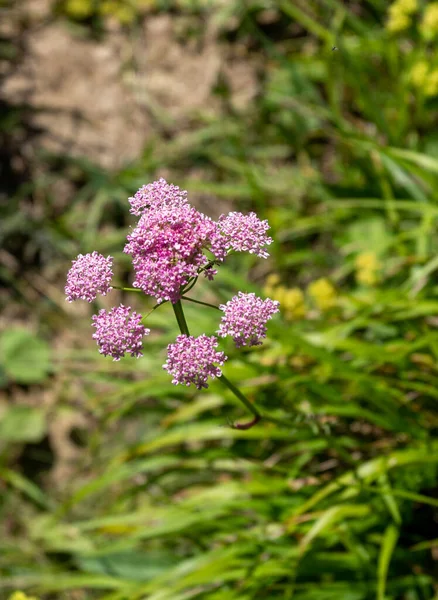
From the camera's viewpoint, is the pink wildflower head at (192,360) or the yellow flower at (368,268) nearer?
the pink wildflower head at (192,360)

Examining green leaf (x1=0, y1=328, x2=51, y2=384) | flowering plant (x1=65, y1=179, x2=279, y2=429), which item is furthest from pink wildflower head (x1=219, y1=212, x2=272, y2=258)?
green leaf (x1=0, y1=328, x2=51, y2=384)

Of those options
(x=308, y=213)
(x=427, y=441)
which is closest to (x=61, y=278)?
(x=308, y=213)

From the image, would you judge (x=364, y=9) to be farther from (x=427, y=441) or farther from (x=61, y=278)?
(x=427, y=441)

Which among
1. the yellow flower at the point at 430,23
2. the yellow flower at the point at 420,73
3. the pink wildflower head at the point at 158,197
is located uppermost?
the yellow flower at the point at 430,23

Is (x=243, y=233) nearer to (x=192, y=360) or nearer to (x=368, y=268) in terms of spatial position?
(x=192, y=360)

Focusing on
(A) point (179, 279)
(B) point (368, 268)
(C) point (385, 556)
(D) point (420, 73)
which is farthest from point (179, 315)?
(D) point (420, 73)

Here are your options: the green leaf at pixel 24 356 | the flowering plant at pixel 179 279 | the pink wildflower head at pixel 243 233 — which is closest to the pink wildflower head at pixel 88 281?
A: the flowering plant at pixel 179 279

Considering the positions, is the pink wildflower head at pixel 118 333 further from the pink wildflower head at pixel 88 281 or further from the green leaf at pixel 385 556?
the green leaf at pixel 385 556
